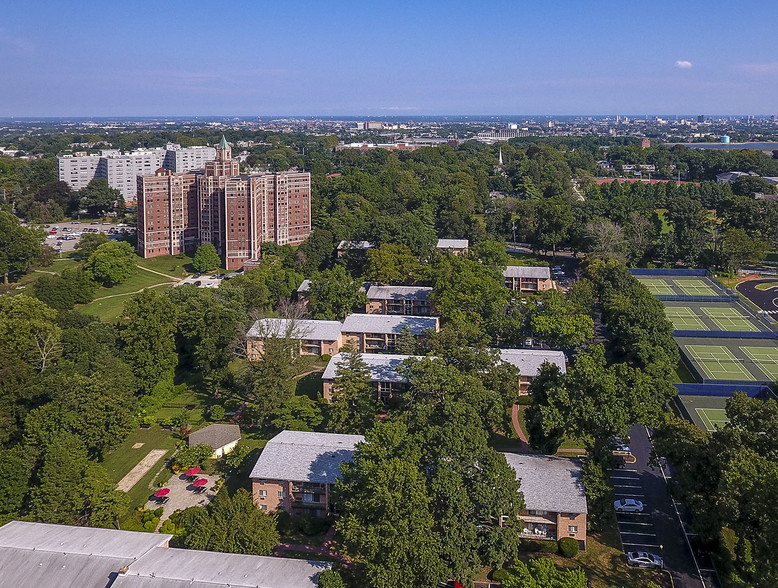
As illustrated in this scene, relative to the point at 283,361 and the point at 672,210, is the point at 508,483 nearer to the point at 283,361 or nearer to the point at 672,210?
the point at 283,361

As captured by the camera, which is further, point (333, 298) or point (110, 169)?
point (110, 169)

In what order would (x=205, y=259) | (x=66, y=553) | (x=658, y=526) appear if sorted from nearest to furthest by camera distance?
(x=66, y=553) < (x=658, y=526) < (x=205, y=259)

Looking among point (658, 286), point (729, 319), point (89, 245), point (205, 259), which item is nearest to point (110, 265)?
point (205, 259)

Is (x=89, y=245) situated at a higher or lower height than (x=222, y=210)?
lower

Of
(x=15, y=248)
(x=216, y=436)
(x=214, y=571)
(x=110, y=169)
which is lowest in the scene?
(x=216, y=436)

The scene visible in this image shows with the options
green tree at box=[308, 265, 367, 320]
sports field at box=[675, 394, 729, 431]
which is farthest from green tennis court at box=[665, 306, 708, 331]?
green tree at box=[308, 265, 367, 320]

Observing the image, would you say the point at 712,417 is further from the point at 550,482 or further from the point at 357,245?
the point at 357,245

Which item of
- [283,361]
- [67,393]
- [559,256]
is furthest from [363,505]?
[559,256]
